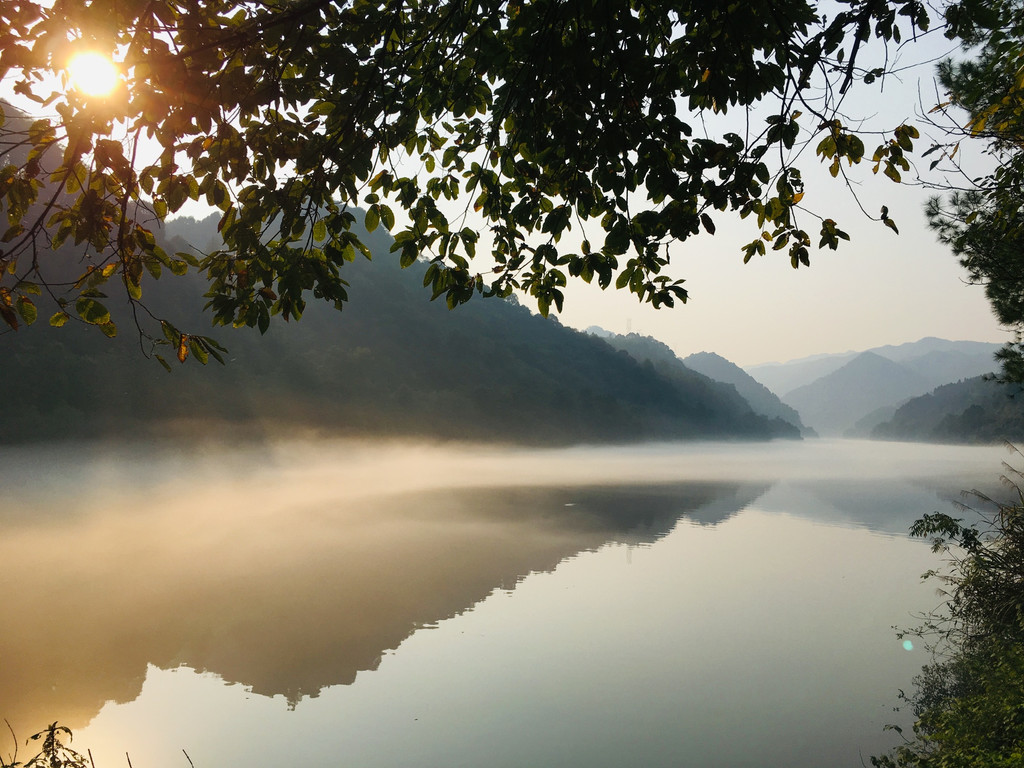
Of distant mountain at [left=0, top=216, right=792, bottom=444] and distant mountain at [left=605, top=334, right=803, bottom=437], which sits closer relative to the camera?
distant mountain at [left=0, top=216, right=792, bottom=444]

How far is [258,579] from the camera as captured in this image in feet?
63.2

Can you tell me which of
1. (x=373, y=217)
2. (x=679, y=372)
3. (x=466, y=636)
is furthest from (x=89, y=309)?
(x=679, y=372)

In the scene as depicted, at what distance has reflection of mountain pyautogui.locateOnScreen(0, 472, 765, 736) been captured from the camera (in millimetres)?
12227

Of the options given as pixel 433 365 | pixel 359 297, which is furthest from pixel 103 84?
pixel 359 297

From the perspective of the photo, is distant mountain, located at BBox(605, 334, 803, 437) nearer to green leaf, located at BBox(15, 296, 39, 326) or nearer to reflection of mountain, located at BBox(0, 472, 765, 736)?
reflection of mountain, located at BBox(0, 472, 765, 736)

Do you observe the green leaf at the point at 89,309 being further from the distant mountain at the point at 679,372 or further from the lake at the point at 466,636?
the distant mountain at the point at 679,372

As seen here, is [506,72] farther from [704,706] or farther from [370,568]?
[370,568]

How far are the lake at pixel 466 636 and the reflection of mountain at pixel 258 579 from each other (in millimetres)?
99

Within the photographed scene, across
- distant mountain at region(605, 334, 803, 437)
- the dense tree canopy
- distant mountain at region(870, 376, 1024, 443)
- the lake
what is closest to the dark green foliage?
the lake

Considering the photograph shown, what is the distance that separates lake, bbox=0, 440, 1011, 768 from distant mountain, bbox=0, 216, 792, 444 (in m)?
25.4

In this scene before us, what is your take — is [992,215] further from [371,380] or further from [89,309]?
[371,380]

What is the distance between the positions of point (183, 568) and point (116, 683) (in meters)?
10.6

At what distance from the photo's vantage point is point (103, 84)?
2410 millimetres

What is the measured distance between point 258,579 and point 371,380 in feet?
240
